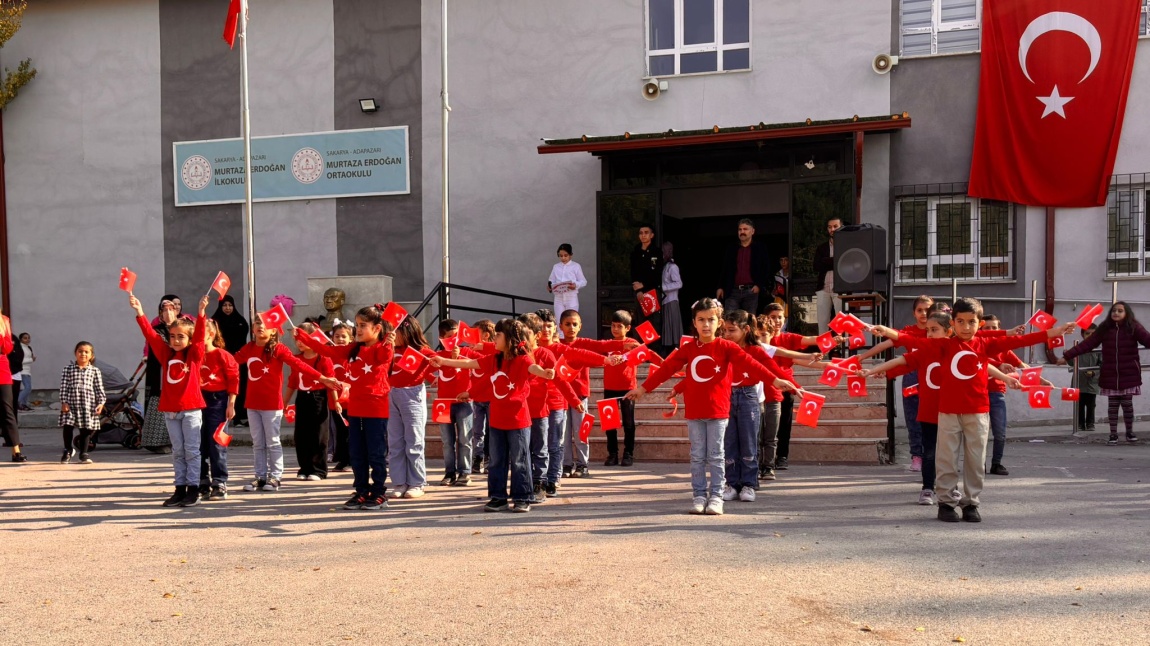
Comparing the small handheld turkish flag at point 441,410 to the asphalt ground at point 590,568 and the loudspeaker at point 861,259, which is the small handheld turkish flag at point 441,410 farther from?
the loudspeaker at point 861,259

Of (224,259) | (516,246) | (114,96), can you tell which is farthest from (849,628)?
(114,96)

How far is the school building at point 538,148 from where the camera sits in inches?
663

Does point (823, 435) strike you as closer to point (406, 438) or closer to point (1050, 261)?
point (406, 438)

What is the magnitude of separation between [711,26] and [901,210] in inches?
177

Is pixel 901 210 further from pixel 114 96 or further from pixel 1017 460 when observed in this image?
pixel 114 96

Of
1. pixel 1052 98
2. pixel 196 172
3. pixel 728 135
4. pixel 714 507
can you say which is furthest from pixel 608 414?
pixel 196 172

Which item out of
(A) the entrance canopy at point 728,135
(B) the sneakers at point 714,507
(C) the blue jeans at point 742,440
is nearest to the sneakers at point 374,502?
(B) the sneakers at point 714,507

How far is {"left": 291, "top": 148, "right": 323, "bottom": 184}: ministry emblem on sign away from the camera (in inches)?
787

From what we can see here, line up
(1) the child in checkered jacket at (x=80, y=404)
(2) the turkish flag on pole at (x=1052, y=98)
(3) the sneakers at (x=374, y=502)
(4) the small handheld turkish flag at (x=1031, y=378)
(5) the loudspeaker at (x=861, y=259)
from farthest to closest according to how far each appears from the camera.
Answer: (2) the turkish flag on pole at (x=1052, y=98), (5) the loudspeaker at (x=861, y=259), (1) the child in checkered jacket at (x=80, y=404), (3) the sneakers at (x=374, y=502), (4) the small handheld turkish flag at (x=1031, y=378)

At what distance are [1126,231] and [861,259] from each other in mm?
5491

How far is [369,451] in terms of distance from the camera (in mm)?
9297

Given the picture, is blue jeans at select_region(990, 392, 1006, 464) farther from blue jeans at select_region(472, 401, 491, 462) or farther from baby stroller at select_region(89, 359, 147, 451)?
baby stroller at select_region(89, 359, 147, 451)

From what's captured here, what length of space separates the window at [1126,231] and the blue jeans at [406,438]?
11.7 m

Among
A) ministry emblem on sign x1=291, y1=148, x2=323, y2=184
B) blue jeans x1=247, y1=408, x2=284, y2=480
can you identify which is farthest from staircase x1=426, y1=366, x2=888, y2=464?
ministry emblem on sign x1=291, y1=148, x2=323, y2=184
